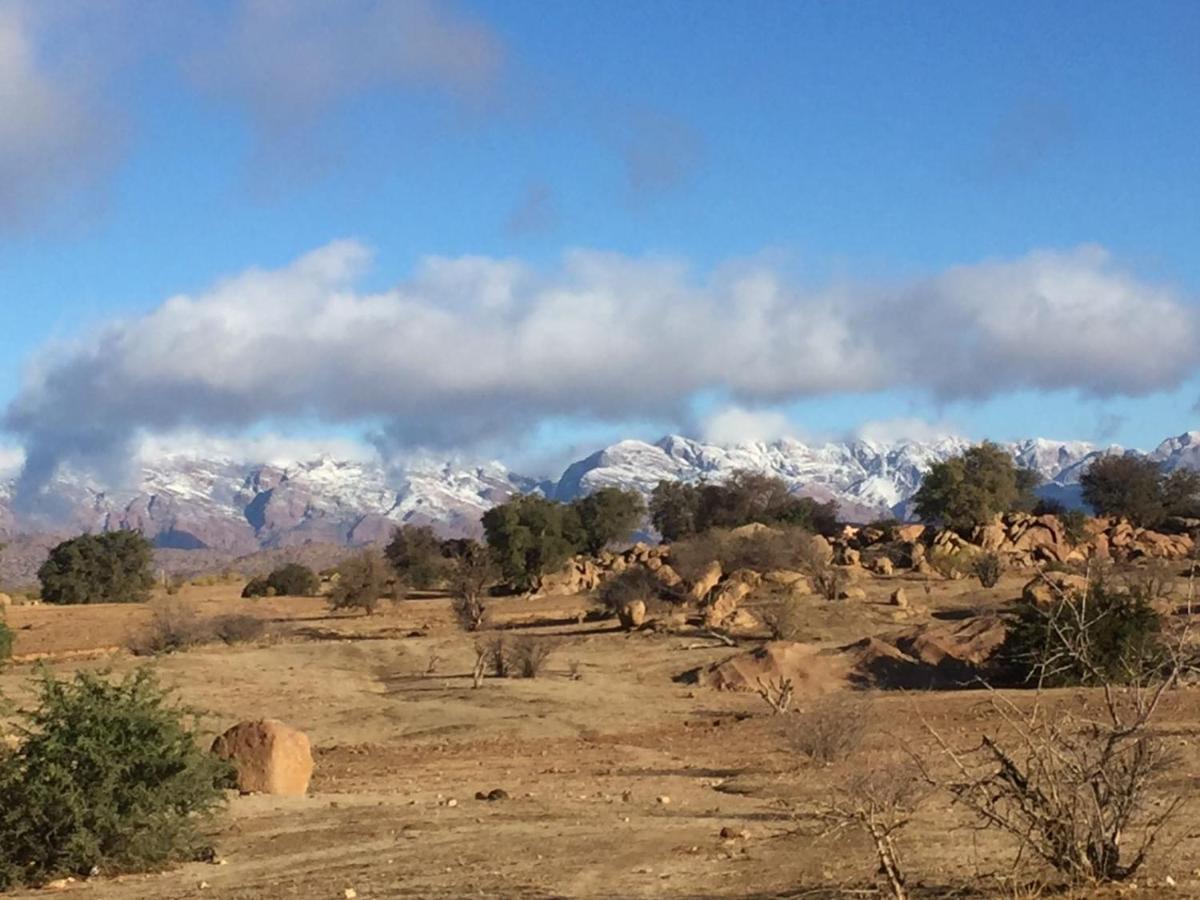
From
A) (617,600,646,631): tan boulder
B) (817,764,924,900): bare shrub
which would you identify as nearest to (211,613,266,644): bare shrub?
(617,600,646,631): tan boulder

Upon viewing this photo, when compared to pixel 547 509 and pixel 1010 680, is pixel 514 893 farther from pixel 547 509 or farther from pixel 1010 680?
pixel 547 509

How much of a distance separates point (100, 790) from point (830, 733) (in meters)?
8.57

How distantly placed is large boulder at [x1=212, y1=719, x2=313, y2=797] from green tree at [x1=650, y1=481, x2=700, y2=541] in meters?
62.4

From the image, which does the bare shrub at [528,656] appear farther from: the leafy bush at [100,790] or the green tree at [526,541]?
the green tree at [526,541]

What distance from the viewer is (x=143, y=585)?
65.8 meters

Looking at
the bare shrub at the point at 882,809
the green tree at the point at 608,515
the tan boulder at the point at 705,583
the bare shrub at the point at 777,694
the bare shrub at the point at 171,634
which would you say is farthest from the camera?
the green tree at the point at 608,515

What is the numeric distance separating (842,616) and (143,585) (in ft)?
126

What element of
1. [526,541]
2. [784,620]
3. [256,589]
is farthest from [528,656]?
[256,589]

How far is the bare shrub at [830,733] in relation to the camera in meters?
17.0

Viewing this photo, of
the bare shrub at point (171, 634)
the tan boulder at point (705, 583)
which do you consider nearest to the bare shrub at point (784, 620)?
the tan boulder at point (705, 583)

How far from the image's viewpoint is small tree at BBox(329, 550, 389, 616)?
5538 cm

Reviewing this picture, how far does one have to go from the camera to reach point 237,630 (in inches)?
1610

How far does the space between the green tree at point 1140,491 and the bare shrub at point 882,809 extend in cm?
6642

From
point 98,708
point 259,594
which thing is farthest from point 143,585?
point 98,708
